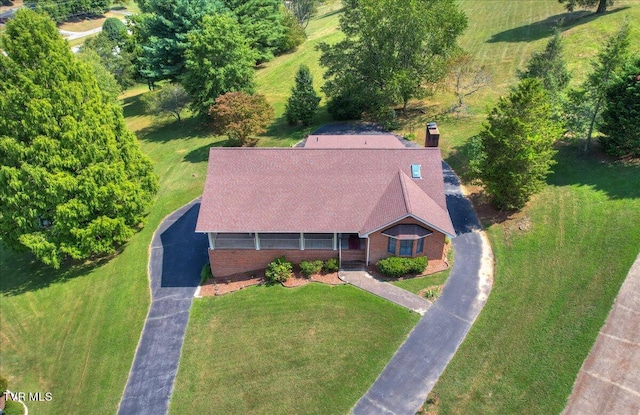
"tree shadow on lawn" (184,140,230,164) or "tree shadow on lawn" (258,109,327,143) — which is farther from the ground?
"tree shadow on lawn" (258,109,327,143)

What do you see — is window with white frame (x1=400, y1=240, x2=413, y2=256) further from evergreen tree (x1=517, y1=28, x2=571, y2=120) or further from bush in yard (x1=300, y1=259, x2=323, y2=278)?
evergreen tree (x1=517, y1=28, x2=571, y2=120)

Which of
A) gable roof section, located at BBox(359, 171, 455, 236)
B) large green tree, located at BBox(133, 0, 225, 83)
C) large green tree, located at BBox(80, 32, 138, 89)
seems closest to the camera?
gable roof section, located at BBox(359, 171, 455, 236)

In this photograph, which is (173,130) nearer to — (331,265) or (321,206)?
(321,206)

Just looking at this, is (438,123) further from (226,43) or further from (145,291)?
(145,291)

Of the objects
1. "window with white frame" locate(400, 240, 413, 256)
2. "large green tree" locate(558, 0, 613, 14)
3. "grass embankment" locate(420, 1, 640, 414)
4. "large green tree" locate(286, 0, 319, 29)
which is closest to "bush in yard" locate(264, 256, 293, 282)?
"window with white frame" locate(400, 240, 413, 256)

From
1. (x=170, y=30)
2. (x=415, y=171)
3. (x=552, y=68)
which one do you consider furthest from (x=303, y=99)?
(x=552, y=68)

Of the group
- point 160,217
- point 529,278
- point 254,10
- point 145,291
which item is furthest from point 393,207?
point 254,10
